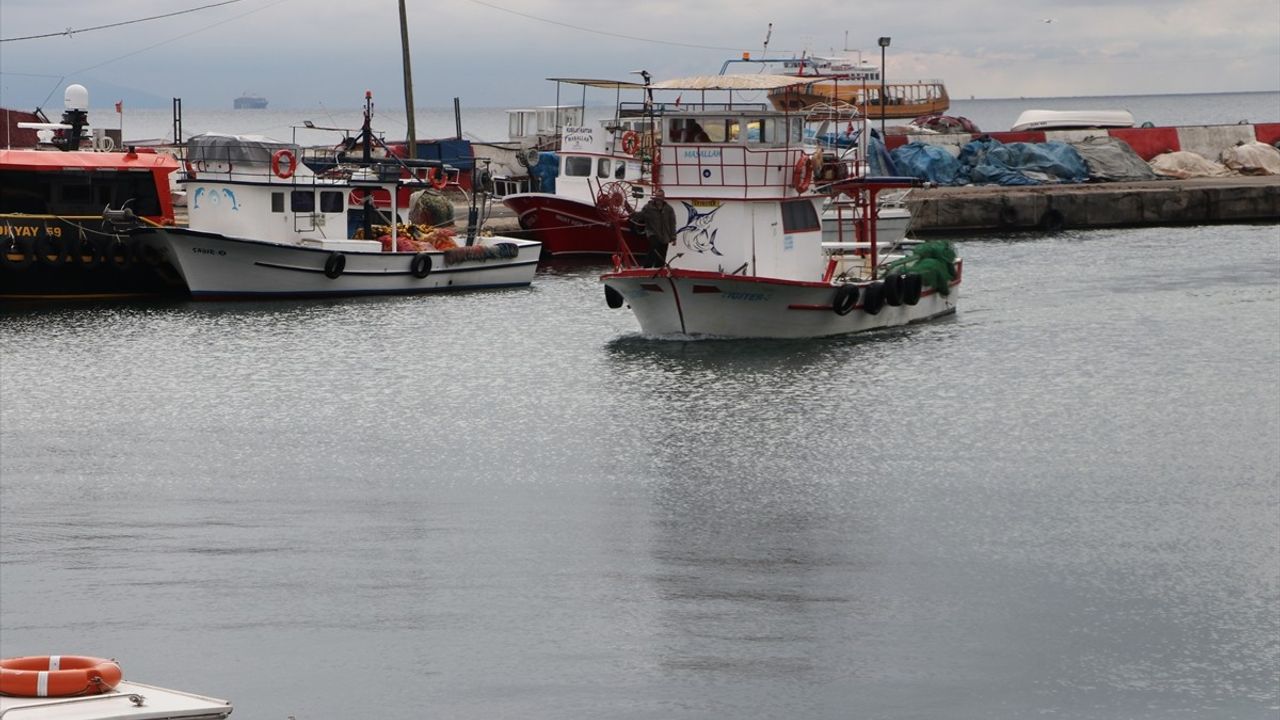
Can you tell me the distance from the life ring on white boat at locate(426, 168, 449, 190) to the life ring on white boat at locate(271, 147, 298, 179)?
2870mm

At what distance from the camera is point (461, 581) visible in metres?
12.9

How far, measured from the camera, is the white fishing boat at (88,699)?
737 centimetres

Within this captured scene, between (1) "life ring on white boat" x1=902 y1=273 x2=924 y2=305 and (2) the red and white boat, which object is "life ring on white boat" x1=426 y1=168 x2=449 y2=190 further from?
(1) "life ring on white boat" x1=902 y1=273 x2=924 y2=305

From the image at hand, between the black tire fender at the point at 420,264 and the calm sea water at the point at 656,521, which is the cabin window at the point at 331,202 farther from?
the calm sea water at the point at 656,521

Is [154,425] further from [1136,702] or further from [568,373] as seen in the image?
[1136,702]

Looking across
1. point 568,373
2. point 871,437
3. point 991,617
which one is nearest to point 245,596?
point 991,617

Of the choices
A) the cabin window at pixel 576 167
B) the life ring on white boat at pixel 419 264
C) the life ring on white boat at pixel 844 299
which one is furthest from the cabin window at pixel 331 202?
the life ring on white boat at pixel 844 299

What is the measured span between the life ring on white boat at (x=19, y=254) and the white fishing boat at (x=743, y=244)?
38.9 ft

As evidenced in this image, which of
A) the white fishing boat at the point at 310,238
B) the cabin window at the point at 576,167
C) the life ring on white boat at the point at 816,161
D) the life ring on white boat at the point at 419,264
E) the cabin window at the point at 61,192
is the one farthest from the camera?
the cabin window at the point at 576,167

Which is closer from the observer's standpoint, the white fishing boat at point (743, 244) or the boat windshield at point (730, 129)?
the white fishing boat at point (743, 244)

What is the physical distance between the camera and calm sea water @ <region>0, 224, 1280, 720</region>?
10992mm

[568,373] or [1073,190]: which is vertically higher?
[1073,190]

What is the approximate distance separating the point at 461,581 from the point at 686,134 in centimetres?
1379

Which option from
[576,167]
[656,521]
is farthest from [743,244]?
[576,167]
